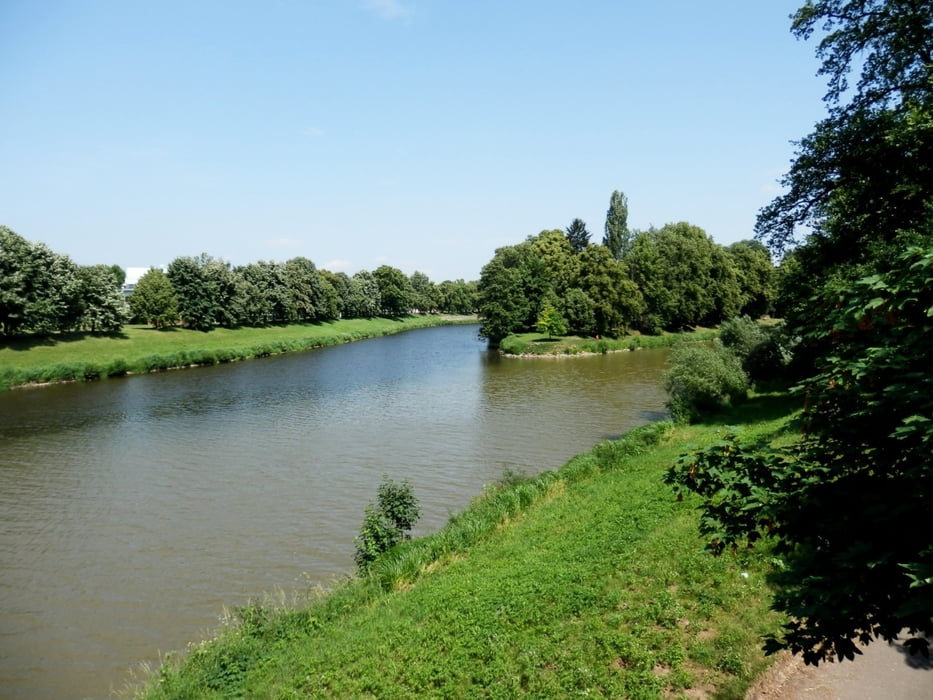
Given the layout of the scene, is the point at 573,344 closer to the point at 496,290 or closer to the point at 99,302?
the point at 496,290

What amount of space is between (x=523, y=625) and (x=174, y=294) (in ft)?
233

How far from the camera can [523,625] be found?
9680 mm

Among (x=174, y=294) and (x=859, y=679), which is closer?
(x=859, y=679)

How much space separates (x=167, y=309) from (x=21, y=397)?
29.6 m

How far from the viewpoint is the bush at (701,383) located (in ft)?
87.0

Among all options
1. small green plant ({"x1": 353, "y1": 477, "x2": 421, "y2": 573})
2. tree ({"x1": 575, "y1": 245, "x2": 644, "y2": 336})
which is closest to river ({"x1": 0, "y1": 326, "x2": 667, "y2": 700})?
small green plant ({"x1": 353, "y1": 477, "x2": 421, "y2": 573})

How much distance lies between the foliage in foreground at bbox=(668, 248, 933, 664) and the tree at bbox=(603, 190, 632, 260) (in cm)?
11209

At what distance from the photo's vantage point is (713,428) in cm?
2305

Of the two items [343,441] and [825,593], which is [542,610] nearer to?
[825,593]

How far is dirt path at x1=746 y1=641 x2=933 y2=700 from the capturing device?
702 centimetres

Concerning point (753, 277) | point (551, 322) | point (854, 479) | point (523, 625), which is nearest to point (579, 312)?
point (551, 322)

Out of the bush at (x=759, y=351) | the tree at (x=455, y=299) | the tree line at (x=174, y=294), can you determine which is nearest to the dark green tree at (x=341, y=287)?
the tree line at (x=174, y=294)

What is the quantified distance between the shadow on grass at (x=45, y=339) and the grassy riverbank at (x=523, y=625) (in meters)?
50.0

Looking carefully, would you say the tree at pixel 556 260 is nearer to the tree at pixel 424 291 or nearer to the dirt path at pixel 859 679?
the tree at pixel 424 291
